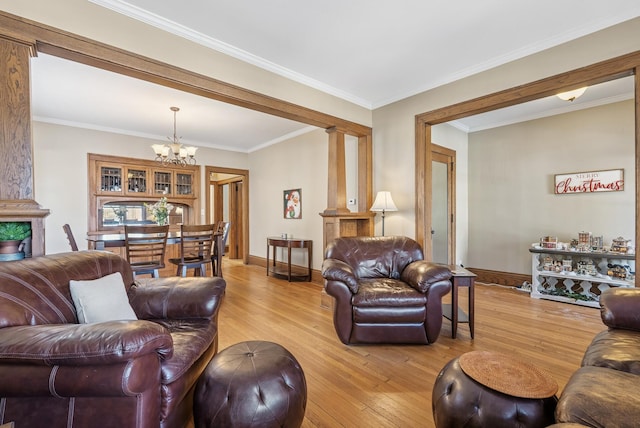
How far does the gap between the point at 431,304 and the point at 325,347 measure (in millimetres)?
1007

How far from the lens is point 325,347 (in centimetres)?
258

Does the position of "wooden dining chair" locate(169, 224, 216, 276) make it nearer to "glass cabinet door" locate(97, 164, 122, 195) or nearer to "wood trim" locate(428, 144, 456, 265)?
"glass cabinet door" locate(97, 164, 122, 195)

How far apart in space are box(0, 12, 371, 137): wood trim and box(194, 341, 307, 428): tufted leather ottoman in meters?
2.32

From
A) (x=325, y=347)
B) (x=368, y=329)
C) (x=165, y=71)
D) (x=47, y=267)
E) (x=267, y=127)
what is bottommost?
(x=325, y=347)

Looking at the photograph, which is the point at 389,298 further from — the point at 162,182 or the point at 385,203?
the point at 162,182

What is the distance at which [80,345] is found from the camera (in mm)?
1112

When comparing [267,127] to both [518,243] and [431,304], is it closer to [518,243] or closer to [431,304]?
[431,304]

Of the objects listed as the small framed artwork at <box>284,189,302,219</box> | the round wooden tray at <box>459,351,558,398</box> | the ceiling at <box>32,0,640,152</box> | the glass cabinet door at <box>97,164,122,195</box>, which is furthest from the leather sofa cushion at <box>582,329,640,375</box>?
the glass cabinet door at <box>97,164,122,195</box>

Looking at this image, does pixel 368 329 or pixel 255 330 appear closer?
pixel 368 329

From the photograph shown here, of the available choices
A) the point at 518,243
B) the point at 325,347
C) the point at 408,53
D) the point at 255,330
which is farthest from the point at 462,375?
the point at 518,243

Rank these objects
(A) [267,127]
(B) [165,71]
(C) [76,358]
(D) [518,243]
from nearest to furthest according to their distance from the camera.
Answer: (C) [76,358]
(B) [165,71]
(D) [518,243]
(A) [267,127]

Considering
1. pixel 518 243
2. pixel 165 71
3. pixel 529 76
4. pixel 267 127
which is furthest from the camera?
pixel 267 127

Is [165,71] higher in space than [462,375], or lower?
higher

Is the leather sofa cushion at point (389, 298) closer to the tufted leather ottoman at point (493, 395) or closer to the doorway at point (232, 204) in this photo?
the tufted leather ottoman at point (493, 395)
